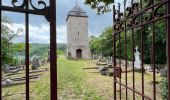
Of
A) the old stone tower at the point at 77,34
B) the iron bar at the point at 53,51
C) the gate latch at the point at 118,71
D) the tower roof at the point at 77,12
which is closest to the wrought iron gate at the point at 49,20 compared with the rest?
the iron bar at the point at 53,51

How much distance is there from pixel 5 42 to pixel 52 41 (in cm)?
763

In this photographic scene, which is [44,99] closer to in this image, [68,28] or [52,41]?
[52,41]

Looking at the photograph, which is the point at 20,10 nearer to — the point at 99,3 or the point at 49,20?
the point at 49,20

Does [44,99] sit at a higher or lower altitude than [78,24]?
lower

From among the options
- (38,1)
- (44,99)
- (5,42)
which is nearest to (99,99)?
(44,99)

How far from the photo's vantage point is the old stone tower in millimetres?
51094

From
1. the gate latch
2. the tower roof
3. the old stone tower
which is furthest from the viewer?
the tower roof

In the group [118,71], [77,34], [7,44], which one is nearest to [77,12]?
[77,34]

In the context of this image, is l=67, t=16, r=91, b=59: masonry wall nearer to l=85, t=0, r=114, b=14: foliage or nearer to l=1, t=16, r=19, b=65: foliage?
l=1, t=16, r=19, b=65: foliage

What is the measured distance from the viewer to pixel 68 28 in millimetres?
51688

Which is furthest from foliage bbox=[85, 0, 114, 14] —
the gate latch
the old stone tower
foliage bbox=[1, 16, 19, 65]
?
the old stone tower

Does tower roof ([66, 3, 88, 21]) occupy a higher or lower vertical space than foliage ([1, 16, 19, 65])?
higher

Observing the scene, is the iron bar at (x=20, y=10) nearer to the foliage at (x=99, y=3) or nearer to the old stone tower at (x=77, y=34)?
the foliage at (x=99, y=3)

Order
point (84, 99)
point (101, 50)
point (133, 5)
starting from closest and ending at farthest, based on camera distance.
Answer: point (133, 5) < point (84, 99) < point (101, 50)
